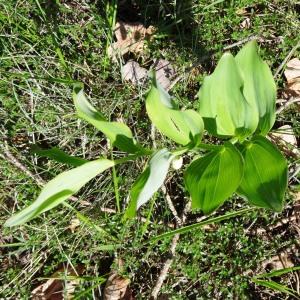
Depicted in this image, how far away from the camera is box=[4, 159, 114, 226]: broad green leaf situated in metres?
1.10

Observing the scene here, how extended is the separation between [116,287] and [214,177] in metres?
0.97

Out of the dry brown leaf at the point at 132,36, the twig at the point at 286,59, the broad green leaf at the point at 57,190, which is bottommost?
the twig at the point at 286,59

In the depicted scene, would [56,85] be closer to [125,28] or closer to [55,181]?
[125,28]

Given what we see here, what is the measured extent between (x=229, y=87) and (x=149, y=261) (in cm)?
101

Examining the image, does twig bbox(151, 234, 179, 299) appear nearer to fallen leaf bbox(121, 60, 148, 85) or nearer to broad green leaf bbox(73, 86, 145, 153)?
fallen leaf bbox(121, 60, 148, 85)

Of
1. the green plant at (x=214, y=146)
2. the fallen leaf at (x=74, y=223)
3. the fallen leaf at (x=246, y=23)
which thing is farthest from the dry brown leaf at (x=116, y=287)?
the fallen leaf at (x=246, y=23)

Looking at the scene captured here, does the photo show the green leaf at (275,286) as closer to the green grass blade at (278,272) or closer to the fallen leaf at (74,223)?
the green grass blade at (278,272)

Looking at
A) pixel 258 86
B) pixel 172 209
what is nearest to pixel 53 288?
pixel 172 209

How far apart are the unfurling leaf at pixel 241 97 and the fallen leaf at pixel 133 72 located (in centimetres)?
78

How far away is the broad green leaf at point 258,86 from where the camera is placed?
1457 mm

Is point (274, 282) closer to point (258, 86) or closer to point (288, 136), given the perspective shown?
point (288, 136)

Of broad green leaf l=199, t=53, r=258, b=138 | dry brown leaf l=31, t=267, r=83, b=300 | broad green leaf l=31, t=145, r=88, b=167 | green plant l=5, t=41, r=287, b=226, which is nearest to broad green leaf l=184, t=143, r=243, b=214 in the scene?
green plant l=5, t=41, r=287, b=226

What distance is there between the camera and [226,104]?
1450 mm

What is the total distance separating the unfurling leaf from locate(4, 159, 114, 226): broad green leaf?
0.43 m
